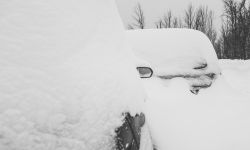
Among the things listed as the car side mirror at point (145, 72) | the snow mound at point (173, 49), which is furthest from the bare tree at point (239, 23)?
the car side mirror at point (145, 72)

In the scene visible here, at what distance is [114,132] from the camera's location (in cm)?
135

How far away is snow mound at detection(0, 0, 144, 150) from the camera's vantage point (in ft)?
3.87

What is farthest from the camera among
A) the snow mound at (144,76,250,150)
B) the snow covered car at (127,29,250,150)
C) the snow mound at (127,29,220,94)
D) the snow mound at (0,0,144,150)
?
the snow mound at (127,29,220,94)

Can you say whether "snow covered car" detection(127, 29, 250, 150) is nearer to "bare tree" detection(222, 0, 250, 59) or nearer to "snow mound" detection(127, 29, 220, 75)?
"snow mound" detection(127, 29, 220, 75)

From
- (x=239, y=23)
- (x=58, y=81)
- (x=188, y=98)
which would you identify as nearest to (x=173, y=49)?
(x=188, y=98)

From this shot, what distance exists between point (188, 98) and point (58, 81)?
2.79 meters

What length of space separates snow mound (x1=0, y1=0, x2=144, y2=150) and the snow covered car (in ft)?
2.14

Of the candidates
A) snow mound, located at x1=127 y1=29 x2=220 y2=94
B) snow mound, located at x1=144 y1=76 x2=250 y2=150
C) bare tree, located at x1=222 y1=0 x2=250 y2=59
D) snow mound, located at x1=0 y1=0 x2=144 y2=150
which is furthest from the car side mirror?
bare tree, located at x1=222 y1=0 x2=250 y2=59

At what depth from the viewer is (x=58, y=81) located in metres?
1.31

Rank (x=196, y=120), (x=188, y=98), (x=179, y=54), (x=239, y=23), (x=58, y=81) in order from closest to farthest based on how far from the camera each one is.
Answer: (x=58, y=81) < (x=196, y=120) < (x=188, y=98) < (x=179, y=54) < (x=239, y=23)

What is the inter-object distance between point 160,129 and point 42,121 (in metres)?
1.21

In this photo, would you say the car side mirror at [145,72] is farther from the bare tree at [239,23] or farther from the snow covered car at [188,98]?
the bare tree at [239,23]

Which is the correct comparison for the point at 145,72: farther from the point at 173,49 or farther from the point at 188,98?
the point at 173,49

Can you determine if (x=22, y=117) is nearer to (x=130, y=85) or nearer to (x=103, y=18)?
(x=130, y=85)
